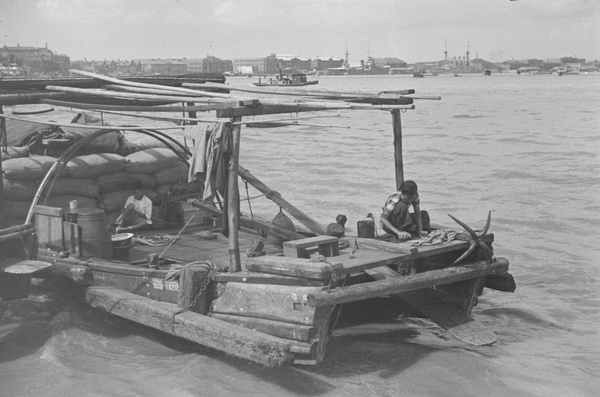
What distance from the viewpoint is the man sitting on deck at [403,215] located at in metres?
6.86

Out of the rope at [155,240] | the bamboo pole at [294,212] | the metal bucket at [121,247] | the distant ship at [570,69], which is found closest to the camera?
the metal bucket at [121,247]

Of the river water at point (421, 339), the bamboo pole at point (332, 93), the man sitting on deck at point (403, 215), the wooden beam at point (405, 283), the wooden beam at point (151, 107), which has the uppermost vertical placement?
the bamboo pole at point (332, 93)

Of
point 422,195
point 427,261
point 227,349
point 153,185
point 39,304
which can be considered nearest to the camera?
point 227,349

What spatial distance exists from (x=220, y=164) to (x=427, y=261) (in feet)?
7.52

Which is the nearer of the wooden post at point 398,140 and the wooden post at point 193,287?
the wooden post at point 193,287

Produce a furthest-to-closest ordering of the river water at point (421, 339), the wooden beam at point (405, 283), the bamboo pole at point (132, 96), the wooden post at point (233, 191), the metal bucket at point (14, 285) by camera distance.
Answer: the metal bucket at point (14, 285) < the bamboo pole at point (132, 96) < the river water at point (421, 339) < the wooden post at point (233, 191) < the wooden beam at point (405, 283)

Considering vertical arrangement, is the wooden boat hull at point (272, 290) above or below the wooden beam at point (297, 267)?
below

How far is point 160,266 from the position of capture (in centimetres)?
706

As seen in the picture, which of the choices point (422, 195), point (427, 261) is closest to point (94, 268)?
point (427, 261)

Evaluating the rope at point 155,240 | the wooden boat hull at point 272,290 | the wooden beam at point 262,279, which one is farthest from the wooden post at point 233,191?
the rope at point 155,240

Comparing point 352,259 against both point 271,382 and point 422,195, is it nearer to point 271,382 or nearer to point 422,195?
point 271,382

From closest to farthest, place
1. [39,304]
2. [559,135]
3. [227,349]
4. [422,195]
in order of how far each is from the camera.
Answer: [227,349] → [39,304] → [422,195] → [559,135]

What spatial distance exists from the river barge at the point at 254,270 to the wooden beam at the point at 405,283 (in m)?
0.01

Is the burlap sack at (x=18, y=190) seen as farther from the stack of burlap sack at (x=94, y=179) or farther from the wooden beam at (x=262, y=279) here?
the wooden beam at (x=262, y=279)
